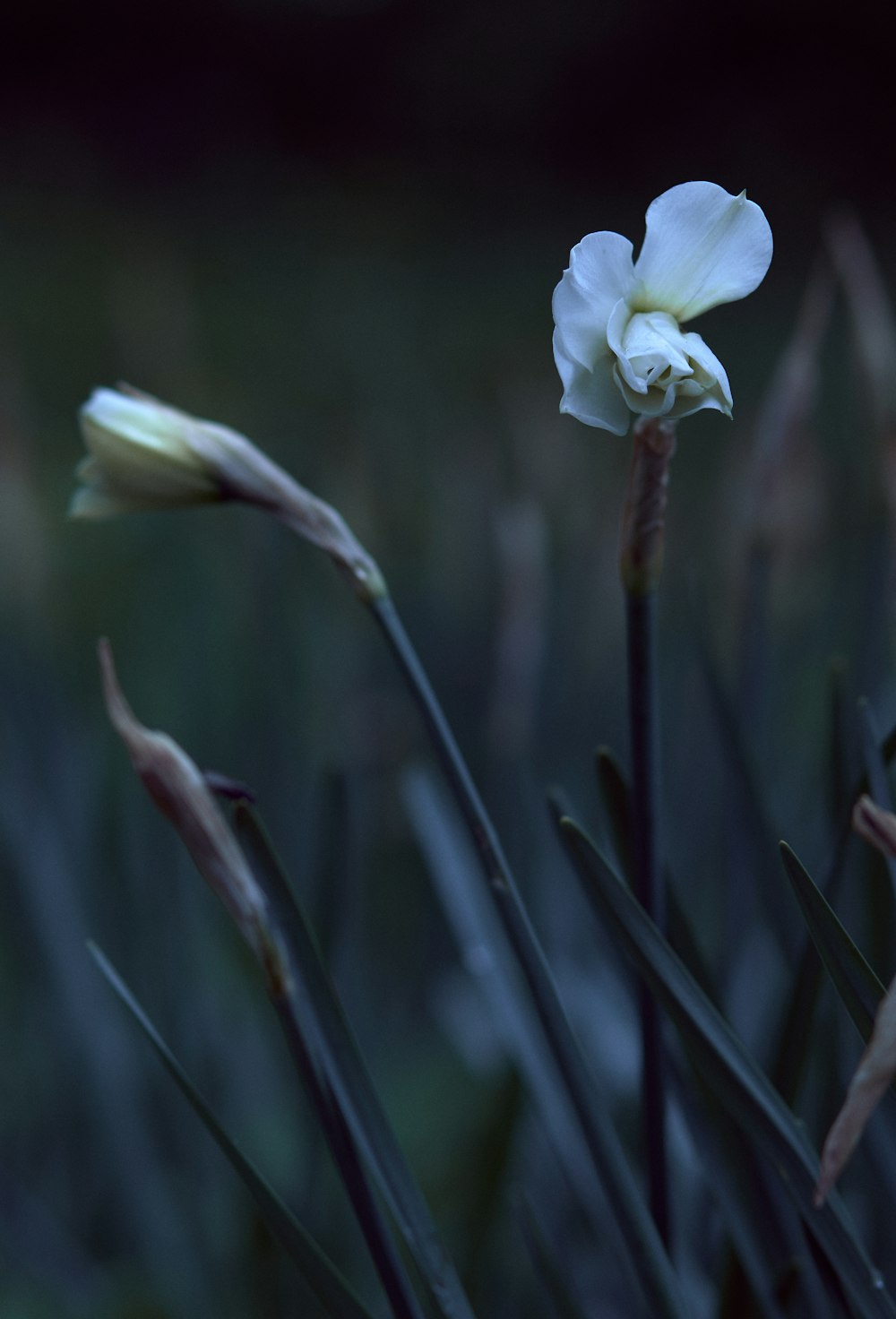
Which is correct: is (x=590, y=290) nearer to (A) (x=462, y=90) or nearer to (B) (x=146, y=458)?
(B) (x=146, y=458)

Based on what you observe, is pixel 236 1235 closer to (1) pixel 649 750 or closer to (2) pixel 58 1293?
(2) pixel 58 1293

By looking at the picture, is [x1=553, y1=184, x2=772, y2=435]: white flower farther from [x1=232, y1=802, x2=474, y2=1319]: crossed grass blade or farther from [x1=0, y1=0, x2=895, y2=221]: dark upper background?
[x1=0, y1=0, x2=895, y2=221]: dark upper background

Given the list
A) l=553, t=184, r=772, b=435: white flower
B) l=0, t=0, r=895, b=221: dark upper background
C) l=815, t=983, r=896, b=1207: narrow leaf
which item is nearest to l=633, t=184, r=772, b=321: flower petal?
l=553, t=184, r=772, b=435: white flower

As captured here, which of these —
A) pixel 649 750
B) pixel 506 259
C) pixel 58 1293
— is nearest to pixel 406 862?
pixel 58 1293

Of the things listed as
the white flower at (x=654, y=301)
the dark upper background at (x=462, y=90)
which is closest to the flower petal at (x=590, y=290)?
the white flower at (x=654, y=301)

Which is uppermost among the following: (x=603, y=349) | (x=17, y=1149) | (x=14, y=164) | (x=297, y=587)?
(x=14, y=164)
